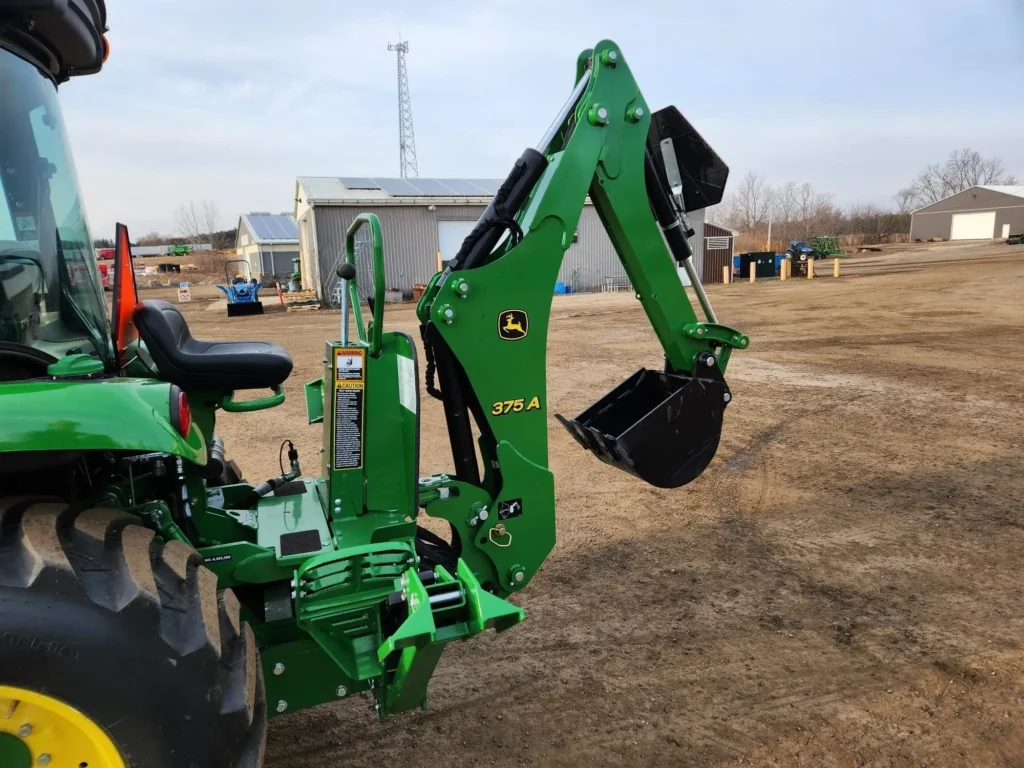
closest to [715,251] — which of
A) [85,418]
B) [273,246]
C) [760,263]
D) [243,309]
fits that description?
[760,263]

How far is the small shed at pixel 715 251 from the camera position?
29734 millimetres

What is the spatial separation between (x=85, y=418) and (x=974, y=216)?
7308 centimetres

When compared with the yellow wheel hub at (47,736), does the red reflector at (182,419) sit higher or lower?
higher

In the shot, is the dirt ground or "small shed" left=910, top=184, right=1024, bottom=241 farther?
"small shed" left=910, top=184, right=1024, bottom=241

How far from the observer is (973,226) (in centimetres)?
6100

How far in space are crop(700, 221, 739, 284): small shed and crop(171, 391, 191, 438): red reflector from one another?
95.6 feet

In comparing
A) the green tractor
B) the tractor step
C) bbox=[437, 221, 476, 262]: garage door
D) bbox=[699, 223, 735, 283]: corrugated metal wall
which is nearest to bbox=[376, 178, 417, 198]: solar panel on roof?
bbox=[437, 221, 476, 262]: garage door

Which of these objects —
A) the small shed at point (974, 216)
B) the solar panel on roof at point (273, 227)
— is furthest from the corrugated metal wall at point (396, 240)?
the small shed at point (974, 216)

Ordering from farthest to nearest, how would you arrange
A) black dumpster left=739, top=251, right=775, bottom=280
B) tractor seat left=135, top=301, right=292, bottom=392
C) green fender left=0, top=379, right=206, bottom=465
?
black dumpster left=739, top=251, right=775, bottom=280, tractor seat left=135, top=301, right=292, bottom=392, green fender left=0, top=379, right=206, bottom=465

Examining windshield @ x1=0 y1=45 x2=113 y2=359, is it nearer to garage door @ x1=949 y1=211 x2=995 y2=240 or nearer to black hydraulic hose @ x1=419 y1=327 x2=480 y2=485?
black hydraulic hose @ x1=419 y1=327 x2=480 y2=485

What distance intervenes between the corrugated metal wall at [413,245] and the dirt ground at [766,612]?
1638cm

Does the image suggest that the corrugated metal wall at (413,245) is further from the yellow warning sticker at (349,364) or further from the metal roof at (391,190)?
the yellow warning sticker at (349,364)

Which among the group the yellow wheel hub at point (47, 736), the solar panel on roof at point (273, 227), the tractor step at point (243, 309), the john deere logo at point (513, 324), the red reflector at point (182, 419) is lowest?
the tractor step at point (243, 309)

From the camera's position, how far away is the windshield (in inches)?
86.6
